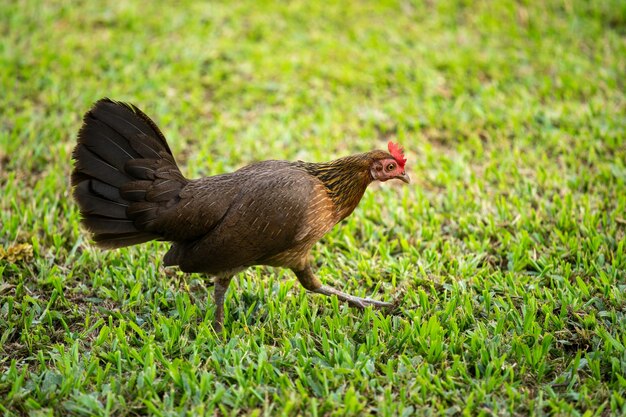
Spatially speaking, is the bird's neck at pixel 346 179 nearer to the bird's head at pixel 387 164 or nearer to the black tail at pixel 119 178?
the bird's head at pixel 387 164

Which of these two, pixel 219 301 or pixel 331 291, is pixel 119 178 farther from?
pixel 331 291

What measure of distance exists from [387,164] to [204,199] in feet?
3.89

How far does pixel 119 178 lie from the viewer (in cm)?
393

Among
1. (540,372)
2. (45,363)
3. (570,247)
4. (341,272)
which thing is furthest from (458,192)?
(45,363)

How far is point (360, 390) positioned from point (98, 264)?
7.52 feet

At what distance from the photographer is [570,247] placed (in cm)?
469

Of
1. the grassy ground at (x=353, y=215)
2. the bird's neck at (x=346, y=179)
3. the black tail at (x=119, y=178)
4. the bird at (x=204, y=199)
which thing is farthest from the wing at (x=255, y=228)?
the grassy ground at (x=353, y=215)

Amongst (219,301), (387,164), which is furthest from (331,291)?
(387,164)

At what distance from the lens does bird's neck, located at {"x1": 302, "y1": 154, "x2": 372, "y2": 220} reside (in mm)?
3973

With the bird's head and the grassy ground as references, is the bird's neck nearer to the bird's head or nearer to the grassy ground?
the bird's head

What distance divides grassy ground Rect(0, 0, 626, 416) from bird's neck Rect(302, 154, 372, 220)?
0.74m

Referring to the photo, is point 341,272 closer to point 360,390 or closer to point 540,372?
point 360,390

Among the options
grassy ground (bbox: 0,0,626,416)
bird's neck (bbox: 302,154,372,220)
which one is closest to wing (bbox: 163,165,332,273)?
bird's neck (bbox: 302,154,372,220)

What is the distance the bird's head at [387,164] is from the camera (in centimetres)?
400
